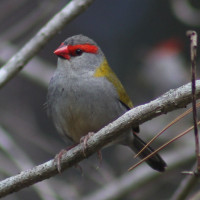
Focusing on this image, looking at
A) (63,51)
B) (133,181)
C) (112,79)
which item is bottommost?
(133,181)

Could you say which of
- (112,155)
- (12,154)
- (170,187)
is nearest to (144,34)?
(112,155)

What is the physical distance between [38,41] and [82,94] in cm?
59

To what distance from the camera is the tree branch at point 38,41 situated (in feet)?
11.9

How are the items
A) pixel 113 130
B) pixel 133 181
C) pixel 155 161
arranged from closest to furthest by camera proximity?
pixel 113 130 < pixel 155 161 < pixel 133 181

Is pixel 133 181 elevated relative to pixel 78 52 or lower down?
lower down

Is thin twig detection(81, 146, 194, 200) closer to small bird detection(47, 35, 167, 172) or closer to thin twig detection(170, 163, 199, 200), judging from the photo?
small bird detection(47, 35, 167, 172)

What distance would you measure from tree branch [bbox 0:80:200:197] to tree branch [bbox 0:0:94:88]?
31.8 inches

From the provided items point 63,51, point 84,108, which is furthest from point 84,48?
point 84,108

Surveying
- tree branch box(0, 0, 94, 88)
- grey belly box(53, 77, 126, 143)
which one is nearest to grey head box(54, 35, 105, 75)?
grey belly box(53, 77, 126, 143)

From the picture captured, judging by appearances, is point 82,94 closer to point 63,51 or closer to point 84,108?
point 84,108

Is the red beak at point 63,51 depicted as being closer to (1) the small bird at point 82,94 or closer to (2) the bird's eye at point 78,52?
(1) the small bird at point 82,94

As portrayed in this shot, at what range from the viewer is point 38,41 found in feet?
12.1

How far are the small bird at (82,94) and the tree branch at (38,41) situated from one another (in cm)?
38

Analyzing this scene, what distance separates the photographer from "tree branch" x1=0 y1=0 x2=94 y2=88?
3617 mm
